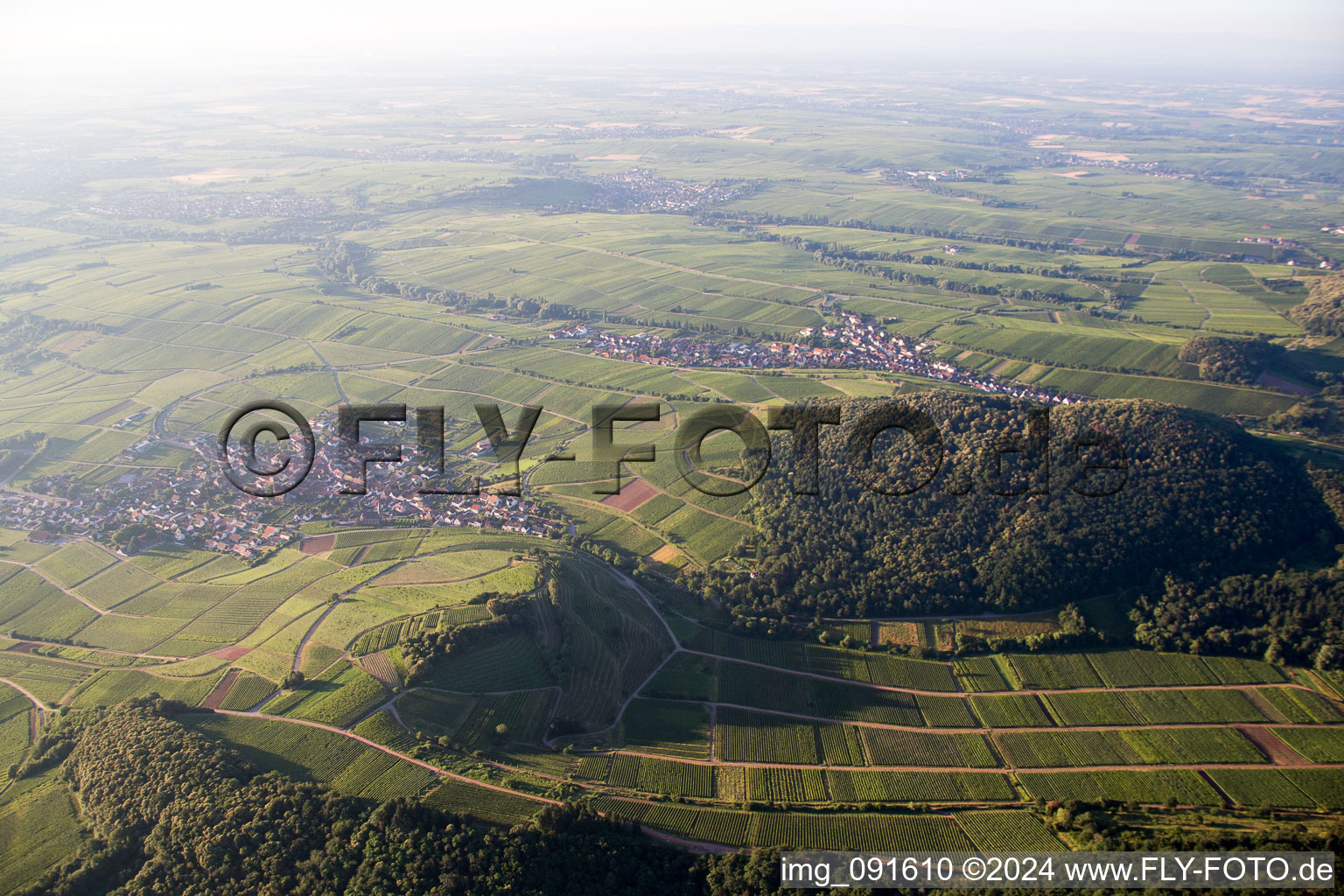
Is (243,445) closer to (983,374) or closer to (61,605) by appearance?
(61,605)

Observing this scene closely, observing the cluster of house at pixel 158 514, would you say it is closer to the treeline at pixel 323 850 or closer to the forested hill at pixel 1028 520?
the treeline at pixel 323 850

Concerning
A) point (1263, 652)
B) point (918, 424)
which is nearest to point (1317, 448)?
point (1263, 652)

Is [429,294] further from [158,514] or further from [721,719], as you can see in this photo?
[721,719]

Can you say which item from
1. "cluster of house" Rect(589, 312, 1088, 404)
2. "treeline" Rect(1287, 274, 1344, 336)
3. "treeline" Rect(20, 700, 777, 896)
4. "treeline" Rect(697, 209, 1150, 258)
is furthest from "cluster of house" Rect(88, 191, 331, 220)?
"treeline" Rect(1287, 274, 1344, 336)

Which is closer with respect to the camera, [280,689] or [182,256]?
[280,689]

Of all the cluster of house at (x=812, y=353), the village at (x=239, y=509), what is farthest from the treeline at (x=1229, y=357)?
the village at (x=239, y=509)

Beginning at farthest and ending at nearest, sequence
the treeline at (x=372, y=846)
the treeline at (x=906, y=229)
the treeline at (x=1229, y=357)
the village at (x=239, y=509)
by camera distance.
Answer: the treeline at (x=906, y=229)
the treeline at (x=1229, y=357)
the village at (x=239, y=509)
the treeline at (x=372, y=846)
